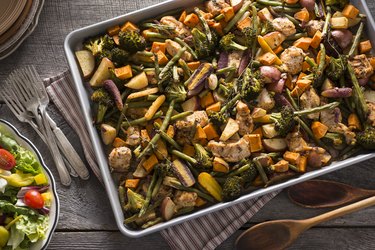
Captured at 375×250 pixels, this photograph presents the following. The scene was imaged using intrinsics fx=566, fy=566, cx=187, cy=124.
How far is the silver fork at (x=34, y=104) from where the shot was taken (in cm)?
372

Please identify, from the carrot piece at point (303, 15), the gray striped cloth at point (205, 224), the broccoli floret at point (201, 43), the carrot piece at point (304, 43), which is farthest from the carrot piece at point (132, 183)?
the carrot piece at point (303, 15)

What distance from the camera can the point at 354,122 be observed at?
3537mm

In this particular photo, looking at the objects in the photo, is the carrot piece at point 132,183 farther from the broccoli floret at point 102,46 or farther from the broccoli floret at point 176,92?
the broccoli floret at point 102,46

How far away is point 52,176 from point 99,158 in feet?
1.17

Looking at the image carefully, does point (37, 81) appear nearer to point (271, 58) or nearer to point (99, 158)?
point (99, 158)

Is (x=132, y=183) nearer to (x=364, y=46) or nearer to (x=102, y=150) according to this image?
(x=102, y=150)

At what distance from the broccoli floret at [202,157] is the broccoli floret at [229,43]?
0.64 meters

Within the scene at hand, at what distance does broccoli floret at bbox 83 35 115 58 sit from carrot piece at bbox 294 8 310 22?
3.91ft

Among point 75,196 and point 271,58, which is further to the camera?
point 75,196

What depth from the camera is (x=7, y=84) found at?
3754 millimetres

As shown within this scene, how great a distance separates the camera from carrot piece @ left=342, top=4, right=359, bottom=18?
362 cm

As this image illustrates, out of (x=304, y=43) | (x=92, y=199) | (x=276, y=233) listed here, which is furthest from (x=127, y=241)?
(x=304, y=43)

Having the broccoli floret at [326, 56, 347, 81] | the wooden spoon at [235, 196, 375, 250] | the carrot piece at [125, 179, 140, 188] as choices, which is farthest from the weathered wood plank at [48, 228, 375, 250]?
the broccoli floret at [326, 56, 347, 81]

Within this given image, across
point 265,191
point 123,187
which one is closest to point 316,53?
point 265,191
